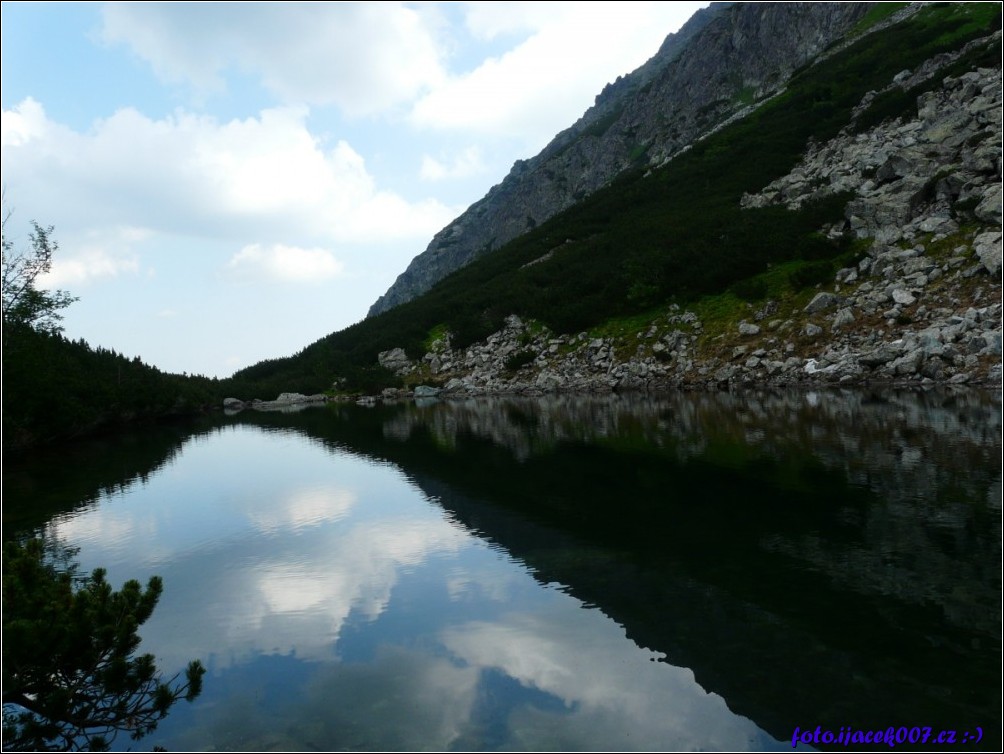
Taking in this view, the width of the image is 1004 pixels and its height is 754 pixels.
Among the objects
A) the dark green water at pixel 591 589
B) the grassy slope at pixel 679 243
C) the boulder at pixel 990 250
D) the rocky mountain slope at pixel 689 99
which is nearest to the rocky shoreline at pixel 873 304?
the boulder at pixel 990 250

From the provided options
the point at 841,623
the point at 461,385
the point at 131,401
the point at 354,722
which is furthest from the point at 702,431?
the point at 131,401

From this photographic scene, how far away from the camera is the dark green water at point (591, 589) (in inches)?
278

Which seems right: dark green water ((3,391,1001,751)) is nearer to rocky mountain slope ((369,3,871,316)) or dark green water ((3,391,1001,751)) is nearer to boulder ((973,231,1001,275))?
boulder ((973,231,1001,275))

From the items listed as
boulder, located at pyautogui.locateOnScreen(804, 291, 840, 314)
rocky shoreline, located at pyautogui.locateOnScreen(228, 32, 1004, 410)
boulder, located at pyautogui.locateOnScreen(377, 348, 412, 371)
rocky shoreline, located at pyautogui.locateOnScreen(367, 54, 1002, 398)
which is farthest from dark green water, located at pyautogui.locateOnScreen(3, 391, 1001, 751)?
boulder, located at pyautogui.locateOnScreen(377, 348, 412, 371)

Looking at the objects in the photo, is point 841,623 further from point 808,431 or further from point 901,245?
point 901,245

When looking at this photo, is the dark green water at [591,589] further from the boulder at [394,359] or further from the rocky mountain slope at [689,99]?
the rocky mountain slope at [689,99]

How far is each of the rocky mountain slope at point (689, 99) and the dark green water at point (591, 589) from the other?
308 feet

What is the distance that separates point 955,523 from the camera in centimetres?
1179

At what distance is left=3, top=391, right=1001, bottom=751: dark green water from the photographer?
705cm

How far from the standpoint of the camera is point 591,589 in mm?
10844

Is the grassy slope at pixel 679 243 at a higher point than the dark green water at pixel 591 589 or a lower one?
higher

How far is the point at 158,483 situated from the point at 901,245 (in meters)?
46.5

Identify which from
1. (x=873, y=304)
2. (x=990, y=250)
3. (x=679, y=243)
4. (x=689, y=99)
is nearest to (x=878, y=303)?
(x=873, y=304)

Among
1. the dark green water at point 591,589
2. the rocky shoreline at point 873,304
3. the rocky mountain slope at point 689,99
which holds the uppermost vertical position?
the rocky mountain slope at point 689,99
